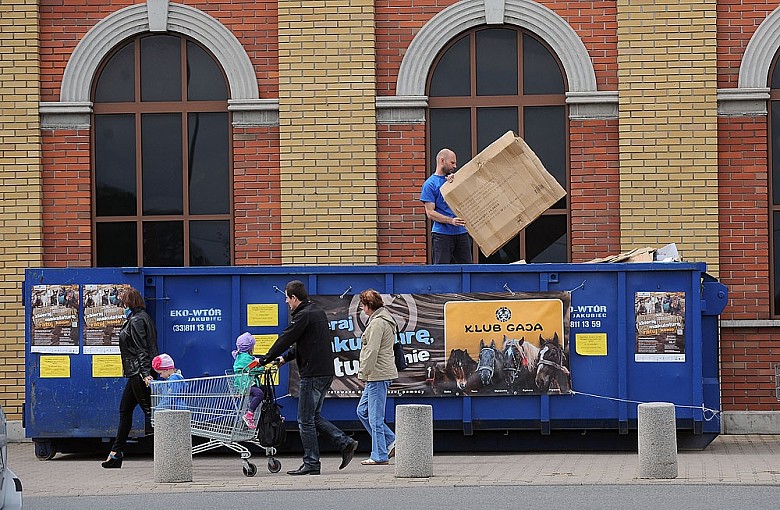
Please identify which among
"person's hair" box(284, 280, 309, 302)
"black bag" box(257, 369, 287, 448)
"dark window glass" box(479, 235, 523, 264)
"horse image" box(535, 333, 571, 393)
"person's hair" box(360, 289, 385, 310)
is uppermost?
"dark window glass" box(479, 235, 523, 264)

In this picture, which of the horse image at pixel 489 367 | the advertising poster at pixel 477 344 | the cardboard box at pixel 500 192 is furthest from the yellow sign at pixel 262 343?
the cardboard box at pixel 500 192

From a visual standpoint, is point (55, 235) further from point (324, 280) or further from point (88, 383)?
point (324, 280)

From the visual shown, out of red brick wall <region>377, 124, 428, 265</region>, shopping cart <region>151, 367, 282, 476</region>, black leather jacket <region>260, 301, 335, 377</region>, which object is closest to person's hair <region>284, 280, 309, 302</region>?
black leather jacket <region>260, 301, 335, 377</region>

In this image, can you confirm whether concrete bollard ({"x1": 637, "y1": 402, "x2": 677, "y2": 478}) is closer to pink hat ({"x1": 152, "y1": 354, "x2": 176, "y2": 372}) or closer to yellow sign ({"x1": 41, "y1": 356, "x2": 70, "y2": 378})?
pink hat ({"x1": 152, "y1": 354, "x2": 176, "y2": 372})

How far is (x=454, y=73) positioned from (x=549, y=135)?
1.41m

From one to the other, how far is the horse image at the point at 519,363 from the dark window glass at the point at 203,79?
5.30 m

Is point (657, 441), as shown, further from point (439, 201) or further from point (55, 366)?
point (55, 366)

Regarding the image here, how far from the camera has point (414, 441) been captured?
12102mm

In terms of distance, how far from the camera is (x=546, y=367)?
1420cm

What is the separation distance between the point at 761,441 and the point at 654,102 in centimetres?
419

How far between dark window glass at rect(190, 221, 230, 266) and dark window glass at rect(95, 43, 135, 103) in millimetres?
1845

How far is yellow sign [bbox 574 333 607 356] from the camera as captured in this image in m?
14.2

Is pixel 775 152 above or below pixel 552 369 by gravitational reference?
above

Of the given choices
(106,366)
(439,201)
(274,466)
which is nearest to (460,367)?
(439,201)
